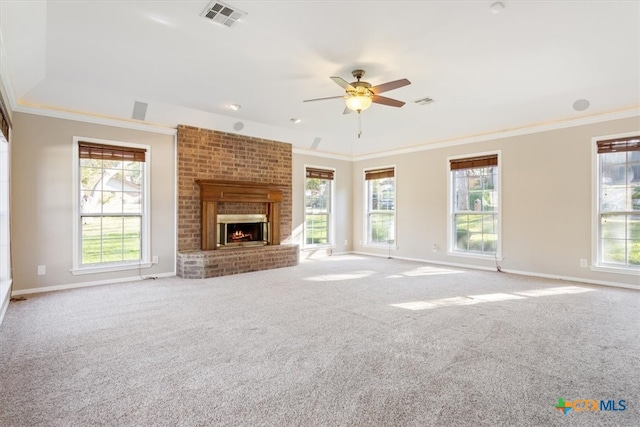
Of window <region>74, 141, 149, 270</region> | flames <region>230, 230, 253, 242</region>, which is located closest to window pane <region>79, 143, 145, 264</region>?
window <region>74, 141, 149, 270</region>

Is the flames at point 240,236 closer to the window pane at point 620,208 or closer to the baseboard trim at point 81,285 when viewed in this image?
the baseboard trim at point 81,285

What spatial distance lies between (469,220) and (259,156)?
4.36 meters

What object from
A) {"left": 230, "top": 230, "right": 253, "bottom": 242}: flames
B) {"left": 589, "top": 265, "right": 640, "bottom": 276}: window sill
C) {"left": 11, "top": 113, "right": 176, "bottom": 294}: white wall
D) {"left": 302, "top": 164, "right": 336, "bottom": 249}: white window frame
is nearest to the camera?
{"left": 11, "top": 113, "right": 176, "bottom": 294}: white wall

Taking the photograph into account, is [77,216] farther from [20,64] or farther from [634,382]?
[634,382]

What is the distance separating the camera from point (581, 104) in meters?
4.88

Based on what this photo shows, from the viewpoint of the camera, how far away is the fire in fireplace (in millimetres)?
6219

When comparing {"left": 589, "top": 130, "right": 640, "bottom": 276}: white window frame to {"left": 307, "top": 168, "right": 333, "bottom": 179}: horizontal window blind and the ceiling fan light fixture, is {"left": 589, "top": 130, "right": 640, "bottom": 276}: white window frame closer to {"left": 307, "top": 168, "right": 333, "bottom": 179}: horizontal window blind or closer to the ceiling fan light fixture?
the ceiling fan light fixture

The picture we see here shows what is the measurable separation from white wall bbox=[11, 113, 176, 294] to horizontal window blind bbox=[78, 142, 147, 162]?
13 centimetres

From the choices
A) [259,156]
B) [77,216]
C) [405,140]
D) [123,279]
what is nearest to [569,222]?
[405,140]

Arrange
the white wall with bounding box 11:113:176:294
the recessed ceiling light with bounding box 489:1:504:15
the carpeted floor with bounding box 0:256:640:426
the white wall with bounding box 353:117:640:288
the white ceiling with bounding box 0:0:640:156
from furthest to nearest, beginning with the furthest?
the white wall with bounding box 353:117:640:288
the white wall with bounding box 11:113:176:294
the white ceiling with bounding box 0:0:640:156
the recessed ceiling light with bounding box 489:1:504:15
the carpeted floor with bounding box 0:256:640:426

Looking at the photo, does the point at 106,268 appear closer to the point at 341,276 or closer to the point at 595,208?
the point at 341,276

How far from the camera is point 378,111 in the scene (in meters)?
5.69

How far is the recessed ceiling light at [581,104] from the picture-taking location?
4.80m

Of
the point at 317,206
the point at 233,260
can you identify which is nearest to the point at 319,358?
the point at 233,260
